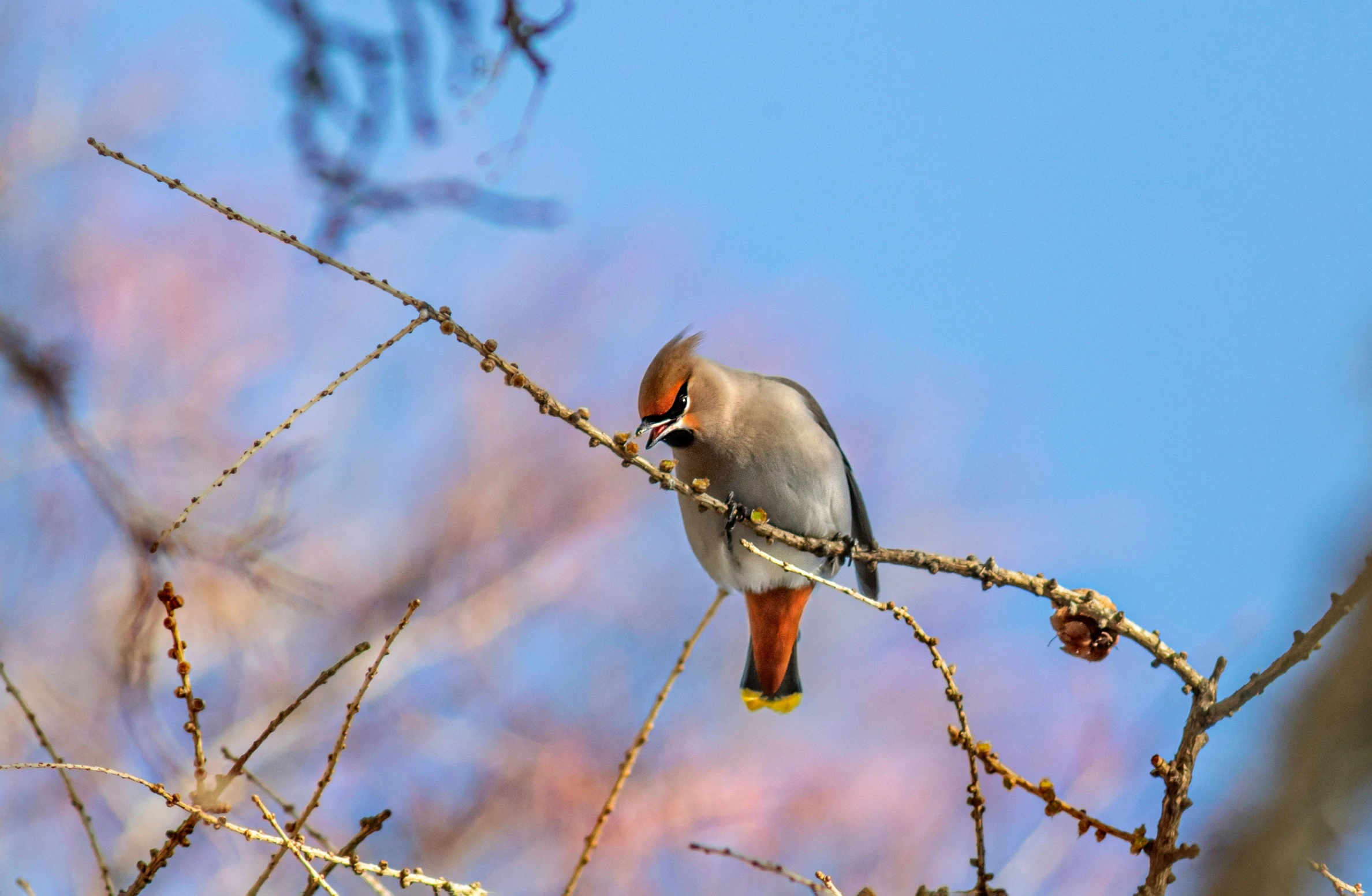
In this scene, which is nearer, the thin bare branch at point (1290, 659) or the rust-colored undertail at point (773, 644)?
the thin bare branch at point (1290, 659)

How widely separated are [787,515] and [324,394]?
2.00 meters

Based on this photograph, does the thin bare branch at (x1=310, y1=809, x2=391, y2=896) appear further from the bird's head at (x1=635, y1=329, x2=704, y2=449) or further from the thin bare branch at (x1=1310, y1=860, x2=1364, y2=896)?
the bird's head at (x1=635, y1=329, x2=704, y2=449)

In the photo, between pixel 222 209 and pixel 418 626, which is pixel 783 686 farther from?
pixel 418 626

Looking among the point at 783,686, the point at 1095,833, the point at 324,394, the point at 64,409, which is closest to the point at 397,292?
the point at 324,394

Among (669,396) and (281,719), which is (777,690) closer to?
(669,396)

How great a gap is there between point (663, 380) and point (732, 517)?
15.6 inches

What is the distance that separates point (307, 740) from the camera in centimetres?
609

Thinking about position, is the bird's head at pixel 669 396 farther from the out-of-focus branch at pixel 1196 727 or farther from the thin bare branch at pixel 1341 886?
the thin bare branch at pixel 1341 886

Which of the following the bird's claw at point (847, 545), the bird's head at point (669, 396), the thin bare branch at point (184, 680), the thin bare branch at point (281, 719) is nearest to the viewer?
the thin bare branch at point (281, 719)

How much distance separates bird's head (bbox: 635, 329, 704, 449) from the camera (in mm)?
3205

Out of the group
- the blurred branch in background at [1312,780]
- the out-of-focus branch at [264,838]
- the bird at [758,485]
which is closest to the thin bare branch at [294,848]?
the out-of-focus branch at [264,838]

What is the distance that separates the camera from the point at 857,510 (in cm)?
388

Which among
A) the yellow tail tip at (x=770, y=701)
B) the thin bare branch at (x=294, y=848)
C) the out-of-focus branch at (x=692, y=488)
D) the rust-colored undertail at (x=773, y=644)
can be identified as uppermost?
the rust-colored undertail at (x=773, y=644)

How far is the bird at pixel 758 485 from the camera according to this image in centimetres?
343
